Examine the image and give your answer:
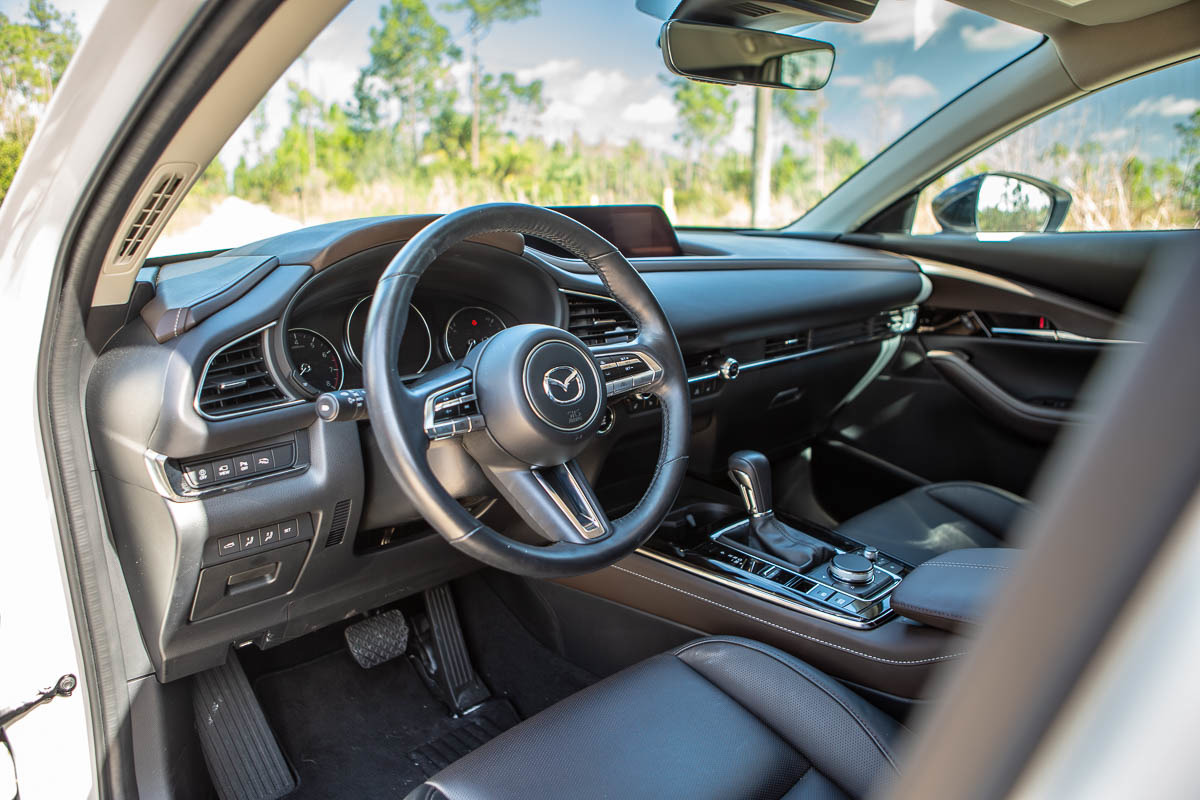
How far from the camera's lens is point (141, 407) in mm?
1479

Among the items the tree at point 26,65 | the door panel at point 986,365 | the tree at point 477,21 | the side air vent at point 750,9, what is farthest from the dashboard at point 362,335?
the tree at point 477,21

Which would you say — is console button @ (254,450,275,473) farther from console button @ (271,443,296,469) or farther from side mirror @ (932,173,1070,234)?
side mirror @ (932,173,1070,234)

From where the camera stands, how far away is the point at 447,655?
92.3 inches

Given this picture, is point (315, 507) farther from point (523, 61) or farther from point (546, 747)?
point (523, 61)

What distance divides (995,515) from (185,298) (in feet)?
6.64

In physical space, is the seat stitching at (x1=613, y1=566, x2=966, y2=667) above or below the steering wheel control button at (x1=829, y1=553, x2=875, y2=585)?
below

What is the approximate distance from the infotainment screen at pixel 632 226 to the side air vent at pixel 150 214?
46.0 inches

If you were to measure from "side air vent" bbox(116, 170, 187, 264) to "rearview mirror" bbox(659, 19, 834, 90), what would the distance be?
40.1 inches

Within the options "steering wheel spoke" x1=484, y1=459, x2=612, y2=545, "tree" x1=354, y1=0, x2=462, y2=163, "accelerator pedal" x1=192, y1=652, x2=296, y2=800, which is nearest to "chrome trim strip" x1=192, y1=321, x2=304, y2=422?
"steering wheel spoke" x1=484, y1=459, x2=612, y2=545

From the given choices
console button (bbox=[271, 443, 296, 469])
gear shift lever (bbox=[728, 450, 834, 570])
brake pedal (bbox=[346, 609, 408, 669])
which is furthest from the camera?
brake pedal (bbox=[346, 609, 408, 669])

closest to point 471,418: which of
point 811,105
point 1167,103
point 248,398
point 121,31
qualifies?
point 248,398

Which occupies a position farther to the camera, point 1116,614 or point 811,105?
point 811,105

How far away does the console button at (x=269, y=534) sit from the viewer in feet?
5.49

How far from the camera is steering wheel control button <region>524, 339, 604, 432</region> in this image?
Answer: 1.42m
